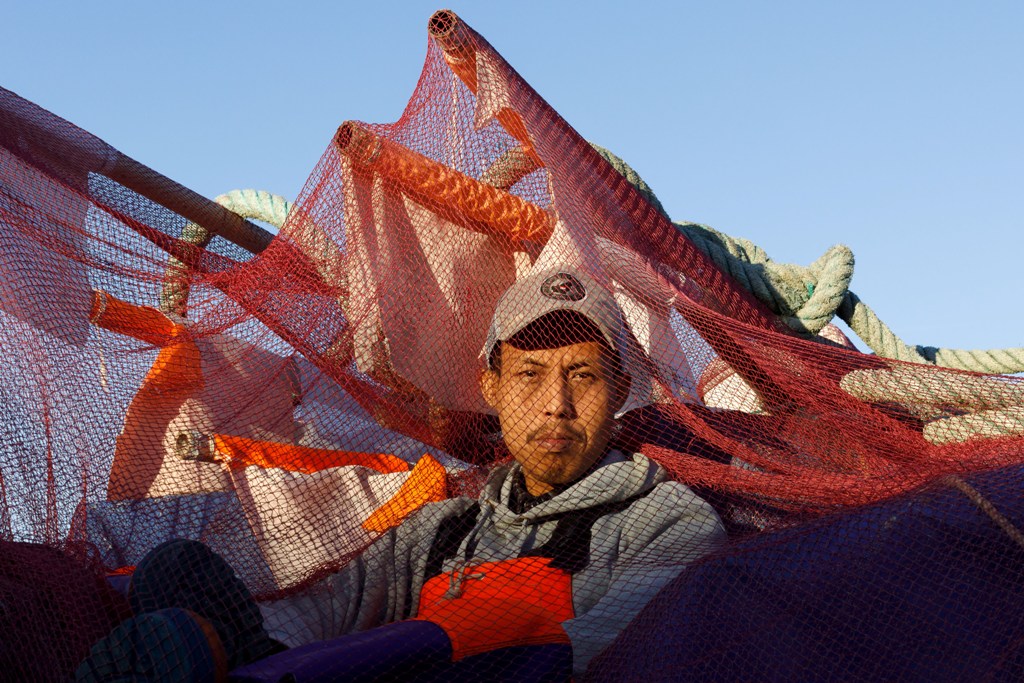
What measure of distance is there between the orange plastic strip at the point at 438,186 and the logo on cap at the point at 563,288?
6.5 inches

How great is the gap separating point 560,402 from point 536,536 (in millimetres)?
222

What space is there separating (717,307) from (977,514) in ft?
2.84

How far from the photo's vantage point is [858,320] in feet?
8.60

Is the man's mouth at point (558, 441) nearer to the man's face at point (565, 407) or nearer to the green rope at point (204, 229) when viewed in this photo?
the man's face at point (565, 407)

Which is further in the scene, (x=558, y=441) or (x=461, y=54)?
(x=461, y=54)

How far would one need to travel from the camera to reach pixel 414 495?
2059mm

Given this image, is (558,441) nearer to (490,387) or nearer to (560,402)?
(560,402)

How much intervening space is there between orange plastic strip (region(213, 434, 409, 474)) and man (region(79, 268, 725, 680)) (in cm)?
28

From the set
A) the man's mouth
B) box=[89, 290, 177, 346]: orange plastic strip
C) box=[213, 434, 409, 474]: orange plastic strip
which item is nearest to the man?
the man's mouth

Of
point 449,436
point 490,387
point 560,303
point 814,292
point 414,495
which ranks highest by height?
point 814,292

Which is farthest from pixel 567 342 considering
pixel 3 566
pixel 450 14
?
pixel 3 566

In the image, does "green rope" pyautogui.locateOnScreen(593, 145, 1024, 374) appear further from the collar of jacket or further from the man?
the collar of jacket

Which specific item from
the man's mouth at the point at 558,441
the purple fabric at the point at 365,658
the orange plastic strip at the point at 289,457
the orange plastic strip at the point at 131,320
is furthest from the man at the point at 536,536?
the orange plastic strip at the point at 131,320

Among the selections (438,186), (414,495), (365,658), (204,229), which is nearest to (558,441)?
(414,495)
